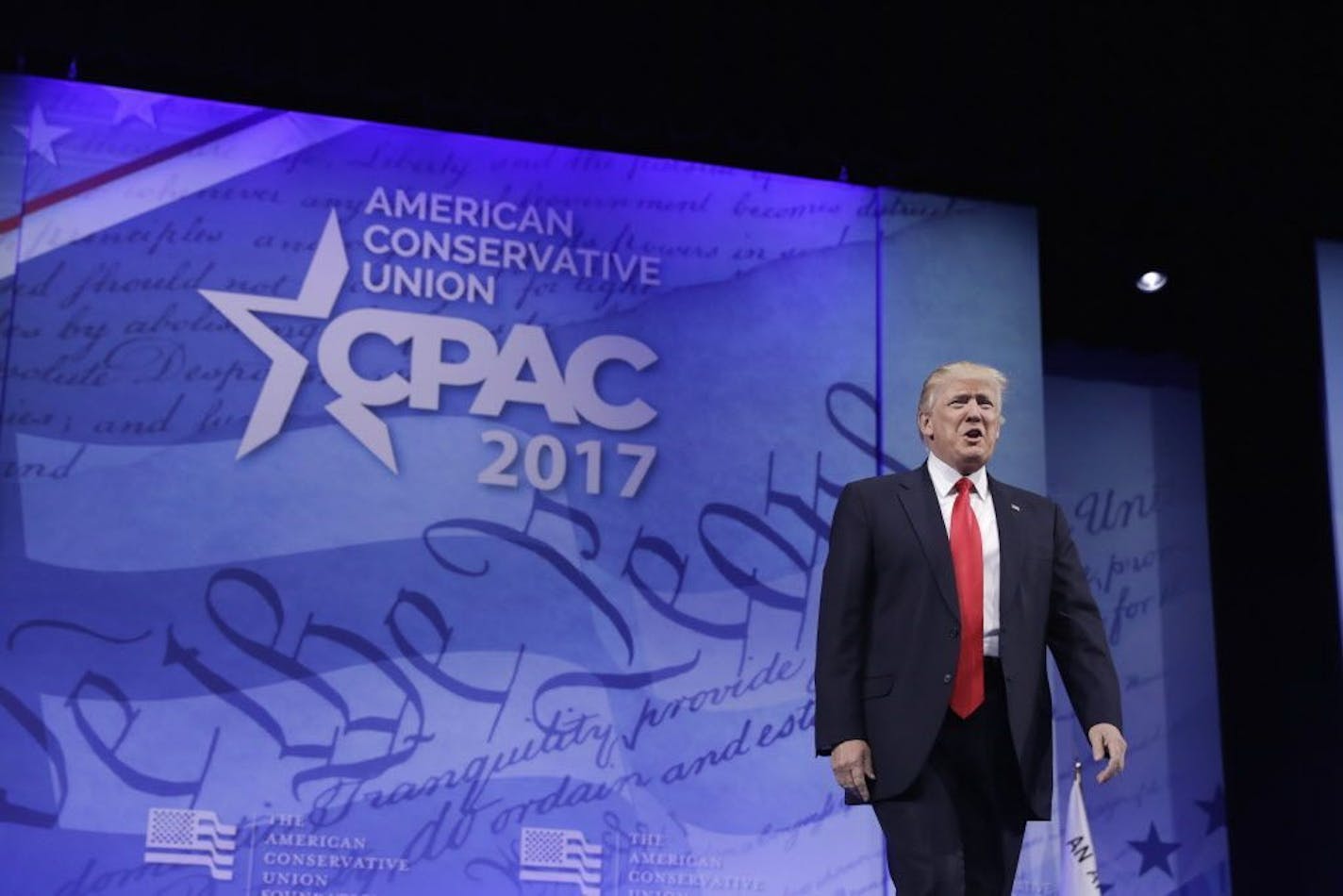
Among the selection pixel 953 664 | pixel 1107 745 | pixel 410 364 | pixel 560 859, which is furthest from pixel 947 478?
pixel 410 364

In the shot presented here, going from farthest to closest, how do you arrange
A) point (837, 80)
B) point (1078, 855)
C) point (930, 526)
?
point (837, 80)
point (1078, 855)
point (930, 526)

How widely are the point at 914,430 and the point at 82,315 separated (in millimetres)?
2338

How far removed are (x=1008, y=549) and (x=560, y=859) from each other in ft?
6.76

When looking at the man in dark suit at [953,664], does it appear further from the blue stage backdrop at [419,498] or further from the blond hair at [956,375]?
the blue stage backdrop at [419,498]

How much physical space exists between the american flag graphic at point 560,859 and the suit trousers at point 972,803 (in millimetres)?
1909

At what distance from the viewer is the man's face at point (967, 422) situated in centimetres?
322

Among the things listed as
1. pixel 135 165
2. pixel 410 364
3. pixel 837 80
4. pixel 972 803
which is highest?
pixel 837 80

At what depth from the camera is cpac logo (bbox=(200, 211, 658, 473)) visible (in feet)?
16.2

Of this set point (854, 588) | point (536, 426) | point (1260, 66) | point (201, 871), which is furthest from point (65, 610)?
point (1260, 66)

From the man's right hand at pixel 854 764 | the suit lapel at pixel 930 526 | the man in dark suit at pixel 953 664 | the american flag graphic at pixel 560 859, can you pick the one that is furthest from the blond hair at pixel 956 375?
the american flag graphic at pixel 560 859

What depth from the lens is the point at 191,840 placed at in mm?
4586

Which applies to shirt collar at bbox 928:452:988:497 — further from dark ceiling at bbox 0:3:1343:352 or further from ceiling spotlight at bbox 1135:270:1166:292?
ceiling spotlight at bbox 1135:270:1166:292

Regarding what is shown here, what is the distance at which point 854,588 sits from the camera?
3.13 m

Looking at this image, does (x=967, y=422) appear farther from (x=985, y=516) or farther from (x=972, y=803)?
(x=972, y=803)
